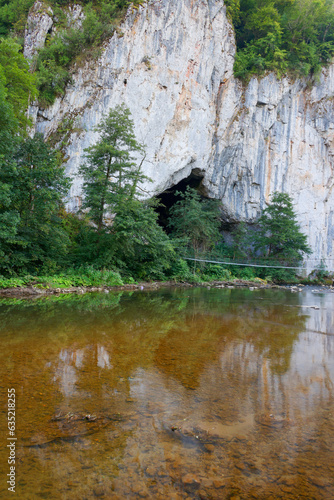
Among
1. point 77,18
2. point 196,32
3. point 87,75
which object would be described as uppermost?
point 196,32

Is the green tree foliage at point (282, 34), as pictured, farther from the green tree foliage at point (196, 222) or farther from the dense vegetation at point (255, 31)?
the green tree foliage at point (196, 222)

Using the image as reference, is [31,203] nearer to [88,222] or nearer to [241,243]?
[88,222]

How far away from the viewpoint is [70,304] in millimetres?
7578

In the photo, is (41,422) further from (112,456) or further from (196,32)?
(196,32)

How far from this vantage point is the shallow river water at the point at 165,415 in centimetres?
168

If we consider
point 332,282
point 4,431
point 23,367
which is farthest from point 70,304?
point 332,282

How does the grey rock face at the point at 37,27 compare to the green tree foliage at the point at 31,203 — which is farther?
the grey rock face at the point at 37,27

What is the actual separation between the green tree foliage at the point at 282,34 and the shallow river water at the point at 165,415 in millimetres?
23508

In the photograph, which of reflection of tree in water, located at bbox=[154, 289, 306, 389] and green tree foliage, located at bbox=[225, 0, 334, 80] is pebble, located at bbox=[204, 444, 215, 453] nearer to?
reflection of tree in water, located at bbox=[154, 289, 306, 389]

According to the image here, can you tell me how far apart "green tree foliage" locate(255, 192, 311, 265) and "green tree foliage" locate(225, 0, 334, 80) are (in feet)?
33.3

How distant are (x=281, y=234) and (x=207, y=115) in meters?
10.0

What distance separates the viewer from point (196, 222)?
20.7 meters

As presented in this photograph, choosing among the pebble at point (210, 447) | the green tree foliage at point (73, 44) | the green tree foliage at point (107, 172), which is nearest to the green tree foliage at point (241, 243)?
the green tree foliage at point (107, 172)

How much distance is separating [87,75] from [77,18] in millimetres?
3981
